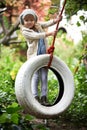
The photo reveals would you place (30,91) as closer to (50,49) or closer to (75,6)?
(50,49)

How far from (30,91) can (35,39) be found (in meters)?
0.66

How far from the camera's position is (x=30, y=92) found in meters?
4.29

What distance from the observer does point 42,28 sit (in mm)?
4910

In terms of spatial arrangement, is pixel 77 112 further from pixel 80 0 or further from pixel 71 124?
pixel 80 0

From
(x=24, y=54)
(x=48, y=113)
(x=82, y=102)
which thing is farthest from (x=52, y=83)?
(x=24, y=54)

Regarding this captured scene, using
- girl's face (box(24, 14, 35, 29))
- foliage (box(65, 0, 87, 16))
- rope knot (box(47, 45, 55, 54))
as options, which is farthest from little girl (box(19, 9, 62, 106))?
foliage (box(65, 0, 87, 16))

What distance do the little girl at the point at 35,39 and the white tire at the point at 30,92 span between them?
20cm

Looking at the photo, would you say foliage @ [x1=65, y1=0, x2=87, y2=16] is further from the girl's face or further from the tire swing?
the tire swing

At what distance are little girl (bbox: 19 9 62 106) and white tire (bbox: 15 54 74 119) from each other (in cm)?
20

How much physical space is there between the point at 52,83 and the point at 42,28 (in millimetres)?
2594

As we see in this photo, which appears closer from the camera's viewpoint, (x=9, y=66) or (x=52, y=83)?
(x=52, y=83)

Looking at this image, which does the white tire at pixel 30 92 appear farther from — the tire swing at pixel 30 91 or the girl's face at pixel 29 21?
the girl's face at pixel 29 21

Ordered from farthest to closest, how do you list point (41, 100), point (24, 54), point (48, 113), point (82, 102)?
point (24, 54) → point (82, 102) → point (41, 100) → point (48, 113)

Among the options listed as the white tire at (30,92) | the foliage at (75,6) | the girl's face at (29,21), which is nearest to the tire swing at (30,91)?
the white tire at (30,92)
